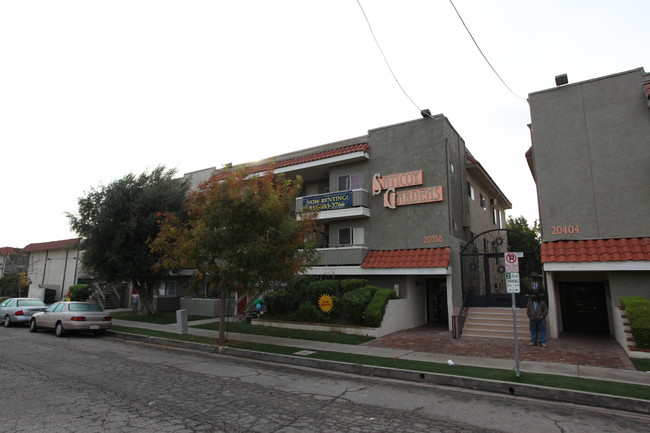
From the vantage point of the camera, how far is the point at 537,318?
12648 mm

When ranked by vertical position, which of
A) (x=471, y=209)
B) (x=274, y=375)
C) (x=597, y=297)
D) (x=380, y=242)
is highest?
(x=471, y=209)

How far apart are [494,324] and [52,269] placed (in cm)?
A: 3982

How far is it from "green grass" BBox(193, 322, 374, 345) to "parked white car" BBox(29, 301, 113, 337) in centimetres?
427

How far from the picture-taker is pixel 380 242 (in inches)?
784

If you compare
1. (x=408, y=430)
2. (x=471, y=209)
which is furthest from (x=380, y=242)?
(x=408, y=430)

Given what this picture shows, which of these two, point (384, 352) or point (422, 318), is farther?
point (422, 318)

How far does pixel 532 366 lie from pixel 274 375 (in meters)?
6.62

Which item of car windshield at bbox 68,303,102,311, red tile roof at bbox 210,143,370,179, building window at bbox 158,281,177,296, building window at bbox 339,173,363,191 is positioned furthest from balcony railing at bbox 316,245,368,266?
building window at bbox 158,281,177,296

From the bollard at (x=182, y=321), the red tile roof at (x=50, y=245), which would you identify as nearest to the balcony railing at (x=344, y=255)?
the bollard at (x=182, y=321)

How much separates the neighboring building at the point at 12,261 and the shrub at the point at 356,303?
41.8m

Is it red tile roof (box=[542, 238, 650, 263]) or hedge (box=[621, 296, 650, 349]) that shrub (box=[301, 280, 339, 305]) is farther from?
hedge (box=[621, 296, 650, 349])

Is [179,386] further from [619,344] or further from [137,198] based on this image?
[137,198]

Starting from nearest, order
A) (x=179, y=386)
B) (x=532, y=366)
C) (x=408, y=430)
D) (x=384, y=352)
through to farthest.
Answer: (x=408, y=430) → (x=179, y=386) → (x=532, y=366) → (x=384, y=352)

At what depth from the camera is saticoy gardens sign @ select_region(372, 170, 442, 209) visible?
18.7 meters
